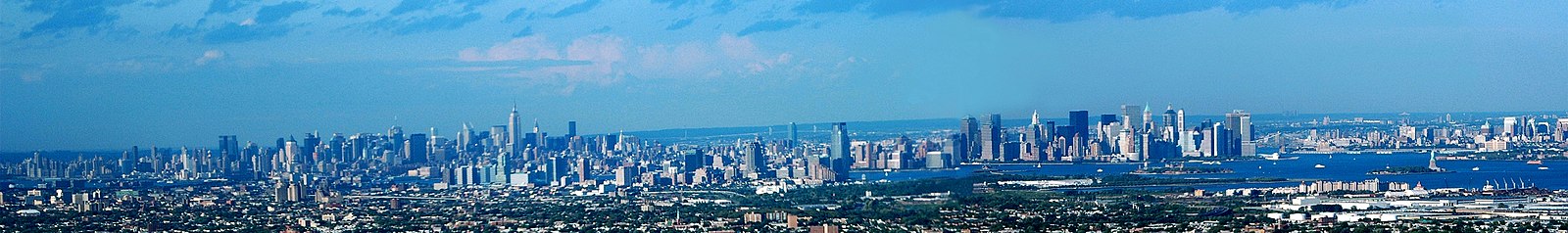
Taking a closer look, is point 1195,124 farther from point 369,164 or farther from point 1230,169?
point 369,164

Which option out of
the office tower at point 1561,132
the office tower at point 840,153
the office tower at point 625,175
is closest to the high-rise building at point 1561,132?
the office tower at point 1561,132

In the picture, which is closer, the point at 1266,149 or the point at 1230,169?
the point at 1230,169

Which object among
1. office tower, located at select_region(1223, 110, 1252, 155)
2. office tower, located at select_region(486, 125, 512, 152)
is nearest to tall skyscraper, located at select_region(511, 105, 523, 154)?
office tower, located at select_region(486, 125, 512, 152)

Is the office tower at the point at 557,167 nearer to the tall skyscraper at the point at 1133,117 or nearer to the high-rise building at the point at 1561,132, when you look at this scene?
the tall skyscraper at the point at 1133,117

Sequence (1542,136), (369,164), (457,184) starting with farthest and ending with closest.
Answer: (1542,136) < (369,164) < (457,184)

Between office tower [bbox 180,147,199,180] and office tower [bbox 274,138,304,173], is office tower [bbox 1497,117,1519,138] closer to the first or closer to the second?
office tower [bbox 274,138,304,173]

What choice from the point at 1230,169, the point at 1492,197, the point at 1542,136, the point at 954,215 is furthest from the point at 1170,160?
the point at 954,215

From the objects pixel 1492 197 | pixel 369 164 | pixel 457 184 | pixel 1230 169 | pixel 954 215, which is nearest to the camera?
pixel 954 215
